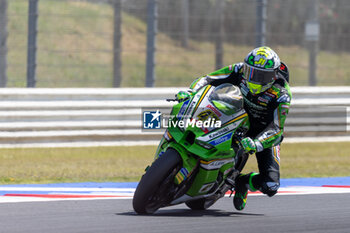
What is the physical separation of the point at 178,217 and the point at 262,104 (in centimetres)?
133

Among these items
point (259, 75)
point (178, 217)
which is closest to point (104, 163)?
point (178, 217)

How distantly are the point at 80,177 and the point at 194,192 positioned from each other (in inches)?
144

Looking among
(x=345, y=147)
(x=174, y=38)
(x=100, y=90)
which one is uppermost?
(x=174, y=38)

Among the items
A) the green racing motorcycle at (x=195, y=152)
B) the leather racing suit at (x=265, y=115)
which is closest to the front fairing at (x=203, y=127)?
the green racing motorcycle at (x=195, y=152)

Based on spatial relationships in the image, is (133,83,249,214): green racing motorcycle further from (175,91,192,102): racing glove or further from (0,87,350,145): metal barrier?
(0,87,350,145): metal barrier

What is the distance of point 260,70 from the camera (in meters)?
6.68

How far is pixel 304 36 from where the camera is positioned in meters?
14.1

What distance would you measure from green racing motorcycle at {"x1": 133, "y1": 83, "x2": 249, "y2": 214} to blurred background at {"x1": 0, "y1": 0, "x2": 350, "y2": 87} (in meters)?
6.11

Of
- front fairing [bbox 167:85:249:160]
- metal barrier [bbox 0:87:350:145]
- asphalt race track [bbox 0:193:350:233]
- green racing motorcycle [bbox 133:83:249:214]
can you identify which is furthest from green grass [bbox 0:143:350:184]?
front fairing [bbox 167:85:249:160]

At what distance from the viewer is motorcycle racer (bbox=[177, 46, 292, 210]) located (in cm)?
670

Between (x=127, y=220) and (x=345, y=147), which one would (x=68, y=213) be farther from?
(x=345, y=147)

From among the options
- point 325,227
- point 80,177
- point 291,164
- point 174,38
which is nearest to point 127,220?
point 325,227

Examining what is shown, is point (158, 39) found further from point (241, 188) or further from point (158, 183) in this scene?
point (158, 183)

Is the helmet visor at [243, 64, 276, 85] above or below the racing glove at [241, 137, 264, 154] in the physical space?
above
